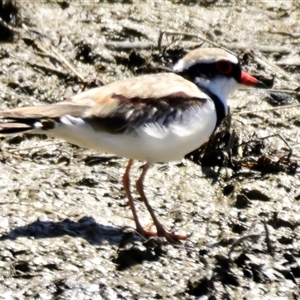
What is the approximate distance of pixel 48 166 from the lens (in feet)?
23.7

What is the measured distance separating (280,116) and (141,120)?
98.9 inches

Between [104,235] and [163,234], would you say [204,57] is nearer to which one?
[163,234]

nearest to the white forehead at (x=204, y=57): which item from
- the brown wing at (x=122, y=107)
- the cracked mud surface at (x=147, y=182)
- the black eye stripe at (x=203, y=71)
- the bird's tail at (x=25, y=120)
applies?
the black eye stripe at (x=203, y=71)

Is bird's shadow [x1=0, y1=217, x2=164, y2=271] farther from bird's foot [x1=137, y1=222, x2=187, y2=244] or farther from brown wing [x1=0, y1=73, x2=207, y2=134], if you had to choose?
brown wing [x1=0, y1=73, x2=207, y2=134]

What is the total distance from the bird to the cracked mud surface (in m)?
0.37

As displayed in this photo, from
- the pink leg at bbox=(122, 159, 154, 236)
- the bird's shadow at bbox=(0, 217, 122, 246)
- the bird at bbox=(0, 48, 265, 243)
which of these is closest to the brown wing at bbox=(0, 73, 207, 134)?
the bird at bbox=(0, 48, 265, 243)

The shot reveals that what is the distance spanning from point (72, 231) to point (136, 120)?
877 mm

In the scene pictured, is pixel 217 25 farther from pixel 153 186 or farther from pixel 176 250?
pixel 176 250

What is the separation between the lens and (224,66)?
22.2ft

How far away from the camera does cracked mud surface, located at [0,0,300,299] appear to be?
5.75 m

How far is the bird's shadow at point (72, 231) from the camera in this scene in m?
6.02

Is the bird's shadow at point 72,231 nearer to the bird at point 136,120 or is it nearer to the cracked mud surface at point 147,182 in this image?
the cracked mud surface at point 147,182

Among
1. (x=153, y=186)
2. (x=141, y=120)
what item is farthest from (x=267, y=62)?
(x=141, y=120)

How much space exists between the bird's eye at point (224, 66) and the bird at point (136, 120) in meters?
0.31
